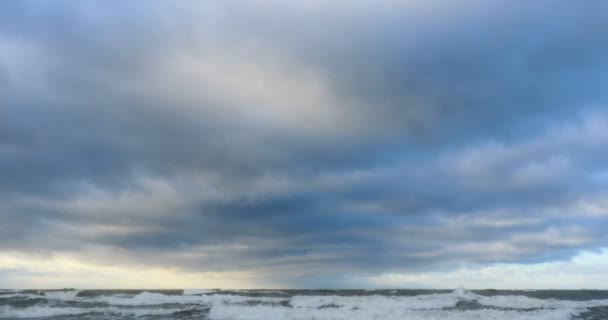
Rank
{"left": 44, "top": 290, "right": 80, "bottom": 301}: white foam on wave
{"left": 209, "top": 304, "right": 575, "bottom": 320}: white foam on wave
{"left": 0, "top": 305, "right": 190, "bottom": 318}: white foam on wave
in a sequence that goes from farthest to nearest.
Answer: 1. {"left": 44, "top": 290, "right": 80, "bottom": 301}: white foam on wave
2. {"left": 0, "top": 305, "right": 190, "bottom": 318}: white foam on wave
3. {"left": 209, "top": 304, "right": 575, "bottom": 320}: white foam on wave

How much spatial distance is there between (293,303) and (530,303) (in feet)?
71.7

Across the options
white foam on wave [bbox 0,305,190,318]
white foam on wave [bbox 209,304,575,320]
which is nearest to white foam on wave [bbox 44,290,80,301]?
white foam on wave [bbox 0,305,190,318]

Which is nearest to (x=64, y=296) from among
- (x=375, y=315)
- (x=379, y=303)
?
Result: (x=379, y=303)

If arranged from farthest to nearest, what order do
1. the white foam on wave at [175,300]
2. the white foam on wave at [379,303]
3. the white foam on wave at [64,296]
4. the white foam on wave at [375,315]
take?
the white foam on wave at [64,296]
the white foam on wave at [175,300]
the white foam on wave at [379,303]
the white foam on wave at [375,315]

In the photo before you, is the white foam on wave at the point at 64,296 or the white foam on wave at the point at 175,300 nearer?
the white foam on wave at the point at 175,300

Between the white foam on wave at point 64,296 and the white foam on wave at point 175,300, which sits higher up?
the white foam on wave at point 64,296

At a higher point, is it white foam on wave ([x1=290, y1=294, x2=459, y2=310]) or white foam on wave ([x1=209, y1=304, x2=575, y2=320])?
white foam on wave ([x1=290, y1=294, x2=459, y2=310])

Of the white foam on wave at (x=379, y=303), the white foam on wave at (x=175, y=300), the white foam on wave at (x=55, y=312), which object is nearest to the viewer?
the white foam on wave at (x=55, y=312)

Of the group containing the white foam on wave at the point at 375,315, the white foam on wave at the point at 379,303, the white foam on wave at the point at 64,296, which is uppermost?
the white foam on wave at the point at 64,296

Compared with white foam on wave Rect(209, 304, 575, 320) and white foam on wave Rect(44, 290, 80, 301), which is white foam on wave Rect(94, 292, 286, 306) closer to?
white foam on wave Rect(44, 290, 80, 301)

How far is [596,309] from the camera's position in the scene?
44000 mm

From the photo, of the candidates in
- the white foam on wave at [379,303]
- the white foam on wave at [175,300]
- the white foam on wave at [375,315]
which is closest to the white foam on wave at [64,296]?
the white foam on wave at [175,300]

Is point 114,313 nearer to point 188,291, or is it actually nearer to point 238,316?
point 238,316

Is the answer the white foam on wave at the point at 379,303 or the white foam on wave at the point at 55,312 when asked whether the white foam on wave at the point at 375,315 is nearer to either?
the white foam on wave at the point at 55,312
